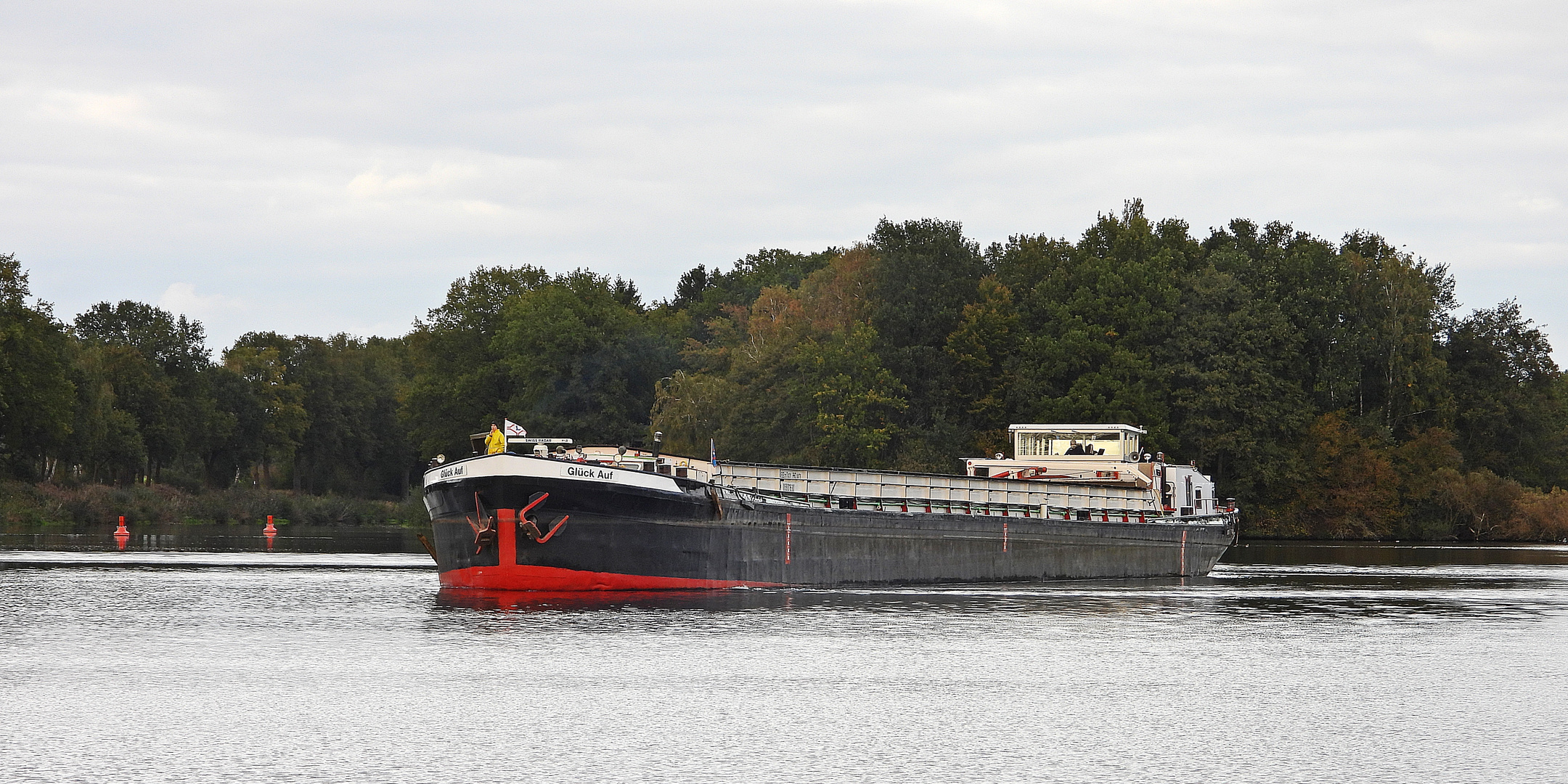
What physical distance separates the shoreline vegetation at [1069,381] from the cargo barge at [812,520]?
107 ft

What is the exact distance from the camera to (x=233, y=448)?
489ft

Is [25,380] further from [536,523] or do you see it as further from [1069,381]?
[536,523]

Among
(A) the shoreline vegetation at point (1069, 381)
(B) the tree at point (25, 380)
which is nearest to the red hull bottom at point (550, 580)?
(A) the shoreline vegetation at point (1069, 381)

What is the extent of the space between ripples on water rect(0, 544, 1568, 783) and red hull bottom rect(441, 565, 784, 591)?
52cm

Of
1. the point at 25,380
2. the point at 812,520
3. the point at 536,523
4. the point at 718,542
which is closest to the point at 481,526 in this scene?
the point at 536,523

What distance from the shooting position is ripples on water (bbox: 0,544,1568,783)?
18625mm

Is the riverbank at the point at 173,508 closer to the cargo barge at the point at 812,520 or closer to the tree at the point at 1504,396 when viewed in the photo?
the cargo barge at the point at 812,520

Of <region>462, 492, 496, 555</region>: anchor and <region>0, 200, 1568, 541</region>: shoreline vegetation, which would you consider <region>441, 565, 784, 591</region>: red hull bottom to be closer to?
<region>462, 492, 496, 555</region>: anchor

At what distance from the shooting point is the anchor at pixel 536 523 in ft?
136

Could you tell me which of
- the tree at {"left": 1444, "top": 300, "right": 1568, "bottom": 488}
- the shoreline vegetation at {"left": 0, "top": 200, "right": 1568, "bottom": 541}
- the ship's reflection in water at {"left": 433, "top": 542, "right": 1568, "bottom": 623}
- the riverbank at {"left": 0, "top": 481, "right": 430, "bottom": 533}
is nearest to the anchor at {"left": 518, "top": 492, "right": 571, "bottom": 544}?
the ship's reflection in water at {"left": 433, "top": 542, "right": 1568, "bottom": 623}

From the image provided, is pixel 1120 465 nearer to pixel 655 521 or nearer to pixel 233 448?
pixel 655 521

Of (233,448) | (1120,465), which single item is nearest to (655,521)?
(1120,465)

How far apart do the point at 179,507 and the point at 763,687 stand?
3785 inches

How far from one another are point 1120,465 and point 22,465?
81.5m
